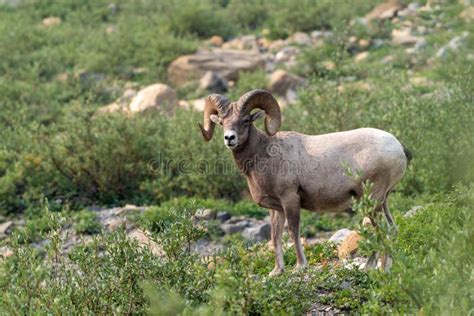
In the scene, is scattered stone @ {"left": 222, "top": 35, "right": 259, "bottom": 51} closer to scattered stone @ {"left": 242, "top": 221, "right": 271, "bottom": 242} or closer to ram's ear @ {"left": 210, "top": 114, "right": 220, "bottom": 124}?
scattered stone @ {"left": 242, "top": 221, "right": 271, "bottom": 242}

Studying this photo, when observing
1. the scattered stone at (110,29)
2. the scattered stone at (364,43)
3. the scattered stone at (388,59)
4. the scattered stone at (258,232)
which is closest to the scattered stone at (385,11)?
the scattered stone at (364,43)

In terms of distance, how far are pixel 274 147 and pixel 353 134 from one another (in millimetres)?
933

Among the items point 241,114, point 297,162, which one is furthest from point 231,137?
point 297,162

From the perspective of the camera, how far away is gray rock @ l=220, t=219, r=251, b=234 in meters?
14.2

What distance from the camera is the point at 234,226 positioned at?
14297mm

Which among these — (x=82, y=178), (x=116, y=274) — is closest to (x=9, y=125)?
(x=82, y=178)

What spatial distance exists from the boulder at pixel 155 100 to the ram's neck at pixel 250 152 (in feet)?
37.3

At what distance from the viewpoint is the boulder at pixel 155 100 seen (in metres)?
20.9

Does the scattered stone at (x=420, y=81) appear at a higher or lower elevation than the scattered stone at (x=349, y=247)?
lower

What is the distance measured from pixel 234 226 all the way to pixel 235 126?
5.48 metres

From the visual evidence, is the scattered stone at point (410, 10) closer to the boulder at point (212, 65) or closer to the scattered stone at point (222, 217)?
the boulder at point (212, 65)

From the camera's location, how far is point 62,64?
26219 millimetres

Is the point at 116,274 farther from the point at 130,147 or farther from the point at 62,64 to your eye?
the point at 62,64

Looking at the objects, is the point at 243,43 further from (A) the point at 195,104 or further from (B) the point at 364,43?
(A) the point at 195,104
